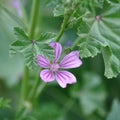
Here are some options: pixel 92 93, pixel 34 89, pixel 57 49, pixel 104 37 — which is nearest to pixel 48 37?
pixel 57 49

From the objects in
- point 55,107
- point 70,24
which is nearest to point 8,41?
point 55,107

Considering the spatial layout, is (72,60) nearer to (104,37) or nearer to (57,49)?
(57,49)

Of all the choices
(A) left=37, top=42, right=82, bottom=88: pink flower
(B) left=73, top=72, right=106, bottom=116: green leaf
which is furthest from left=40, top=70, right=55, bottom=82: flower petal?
(B) left=73, top=72, right=106, bottom=116: green leaf

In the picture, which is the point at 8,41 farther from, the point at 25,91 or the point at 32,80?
the point at 25,91

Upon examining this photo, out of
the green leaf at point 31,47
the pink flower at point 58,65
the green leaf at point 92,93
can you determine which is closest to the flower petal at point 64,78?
the pink flower at point 58,65

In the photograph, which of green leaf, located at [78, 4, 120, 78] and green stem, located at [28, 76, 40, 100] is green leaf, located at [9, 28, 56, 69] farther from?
green stem, located at [28, 76, 40, 100]

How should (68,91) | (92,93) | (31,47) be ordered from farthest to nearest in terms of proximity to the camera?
(68,91), (92,93), (31,47)
